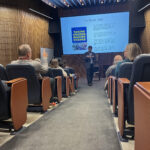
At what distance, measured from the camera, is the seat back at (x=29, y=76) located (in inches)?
89.0

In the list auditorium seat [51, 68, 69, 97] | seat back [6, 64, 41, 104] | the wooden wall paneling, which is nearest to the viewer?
seat back [6, 64, 41, 104]

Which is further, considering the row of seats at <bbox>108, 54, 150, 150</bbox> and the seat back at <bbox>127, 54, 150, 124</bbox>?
the seat back at <bbox>127, 54, 150, 124</bbox>

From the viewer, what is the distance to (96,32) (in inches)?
286

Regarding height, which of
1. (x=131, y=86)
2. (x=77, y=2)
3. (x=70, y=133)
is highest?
(x=77, y=2)

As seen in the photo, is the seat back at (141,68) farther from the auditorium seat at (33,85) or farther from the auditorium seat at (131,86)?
the auditorium seat at (33,85)

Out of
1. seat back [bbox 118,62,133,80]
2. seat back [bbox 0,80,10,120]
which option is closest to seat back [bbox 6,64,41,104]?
seat back [bbox 0,80,10,120]

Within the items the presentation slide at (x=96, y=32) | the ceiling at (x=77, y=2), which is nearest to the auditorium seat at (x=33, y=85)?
the presentation slide at (x=96, y=32)

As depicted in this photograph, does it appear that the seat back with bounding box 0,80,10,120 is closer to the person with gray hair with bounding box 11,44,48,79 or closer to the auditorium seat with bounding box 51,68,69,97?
the person with gray hair with bounding box 11,44,48,79

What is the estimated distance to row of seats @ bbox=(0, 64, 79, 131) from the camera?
1766 millimetres

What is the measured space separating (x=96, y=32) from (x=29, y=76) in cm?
550

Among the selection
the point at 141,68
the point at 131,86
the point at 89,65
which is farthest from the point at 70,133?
the point at 89,65

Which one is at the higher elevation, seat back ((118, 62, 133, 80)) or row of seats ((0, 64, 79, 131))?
seat back ((118, 62, 133, 80))

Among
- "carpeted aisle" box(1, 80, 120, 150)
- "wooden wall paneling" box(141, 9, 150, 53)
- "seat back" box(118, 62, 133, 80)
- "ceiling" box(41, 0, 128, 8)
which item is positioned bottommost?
"carpeted aisle" box(1, 80, 120, 150)

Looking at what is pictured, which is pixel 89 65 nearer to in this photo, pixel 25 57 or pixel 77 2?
pixel 77 2
